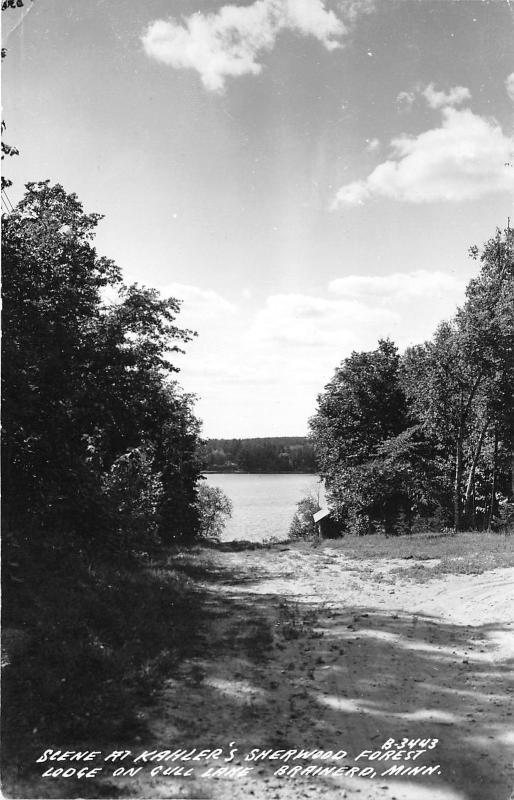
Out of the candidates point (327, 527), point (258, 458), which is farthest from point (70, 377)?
point (258, 458)

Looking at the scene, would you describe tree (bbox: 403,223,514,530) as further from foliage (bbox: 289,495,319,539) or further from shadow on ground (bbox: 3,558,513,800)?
foliage (bbox: 289,495,319,539)

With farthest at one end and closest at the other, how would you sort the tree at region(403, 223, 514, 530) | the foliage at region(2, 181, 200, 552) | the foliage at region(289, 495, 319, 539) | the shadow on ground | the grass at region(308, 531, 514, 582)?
the foliage at region(289, 495, 319, 539)
the tree at region(403, 223, 514, 530)
the grass at region(308, 531, 514, 582)
the foliage at region(2, 181, 200, 552)
the shadow on ground

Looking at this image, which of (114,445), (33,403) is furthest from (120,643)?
(114,445)

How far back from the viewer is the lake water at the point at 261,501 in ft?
→ 240

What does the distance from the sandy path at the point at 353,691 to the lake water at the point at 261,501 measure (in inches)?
1340

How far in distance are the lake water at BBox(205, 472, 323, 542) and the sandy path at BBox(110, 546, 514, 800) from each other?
3403 centimetres

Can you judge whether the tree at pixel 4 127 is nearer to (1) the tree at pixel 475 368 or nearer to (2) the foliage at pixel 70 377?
(2) the foliage at pixel 70 377

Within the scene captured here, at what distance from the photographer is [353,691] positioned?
595cm

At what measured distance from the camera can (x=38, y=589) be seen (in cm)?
808

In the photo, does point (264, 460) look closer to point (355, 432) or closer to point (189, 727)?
point (355, 432)

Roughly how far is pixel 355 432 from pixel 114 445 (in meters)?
20.0

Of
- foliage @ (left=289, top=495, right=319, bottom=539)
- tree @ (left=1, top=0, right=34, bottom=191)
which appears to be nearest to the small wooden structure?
foliage @ (left=289, top=495, right=319, bottom=539)

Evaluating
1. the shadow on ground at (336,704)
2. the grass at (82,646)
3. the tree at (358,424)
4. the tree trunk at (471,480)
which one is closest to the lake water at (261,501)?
the tree at (358,424)

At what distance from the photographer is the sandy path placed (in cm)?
427
